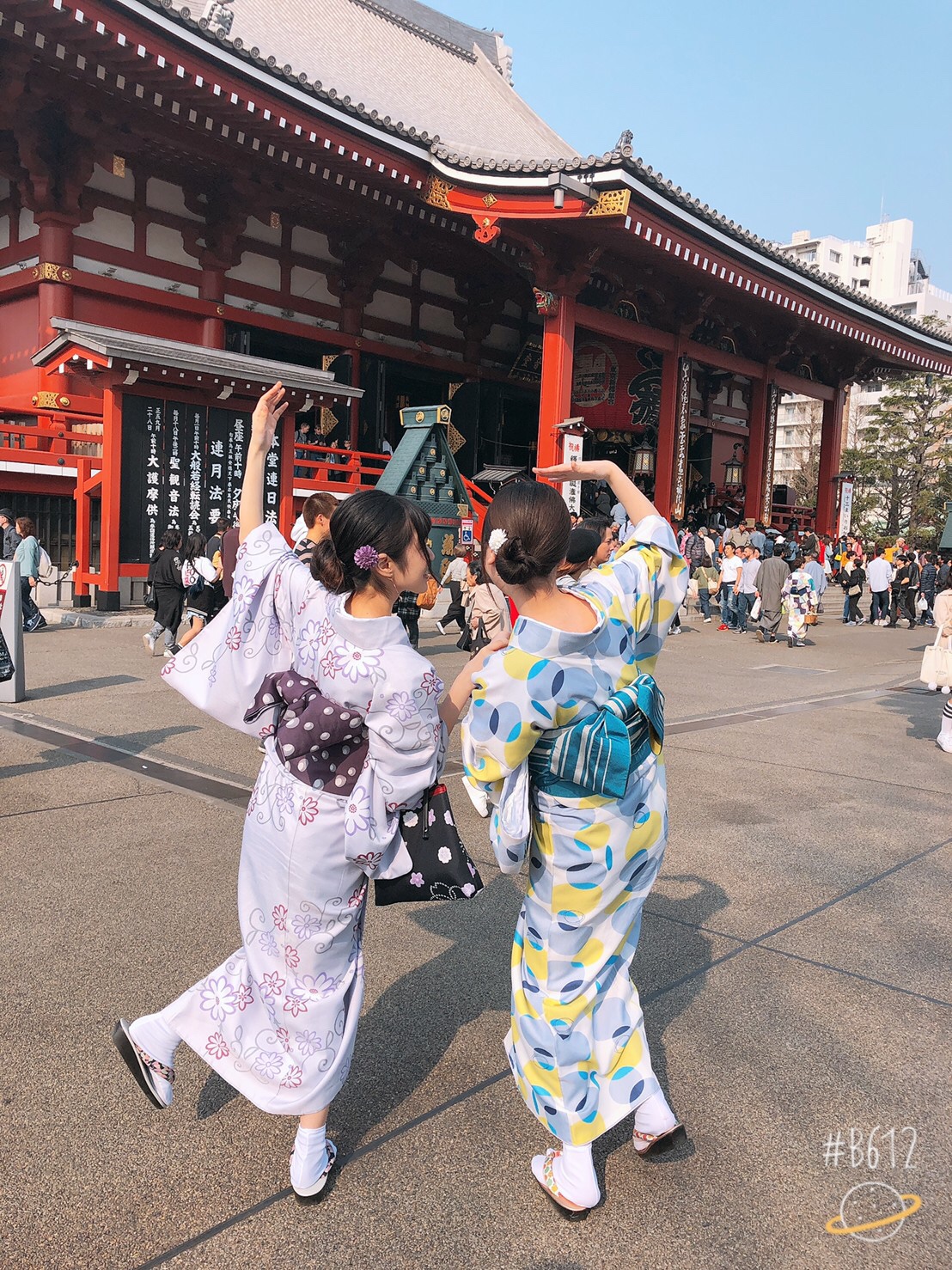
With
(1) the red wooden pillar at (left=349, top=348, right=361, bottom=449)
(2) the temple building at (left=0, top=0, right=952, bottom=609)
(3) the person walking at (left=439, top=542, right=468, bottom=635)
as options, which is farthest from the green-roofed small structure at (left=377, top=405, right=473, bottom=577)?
(1) the red wooden pillar at (left=349, top=348, right=361, bottom=449)

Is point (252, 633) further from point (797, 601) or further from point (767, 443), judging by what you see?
point (767, 443)

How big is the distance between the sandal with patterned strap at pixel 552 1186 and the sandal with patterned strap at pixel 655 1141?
21 centimetres

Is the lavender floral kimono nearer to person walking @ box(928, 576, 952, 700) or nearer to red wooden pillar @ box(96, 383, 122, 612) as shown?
person walking @ box(928, 576, 952, 700)

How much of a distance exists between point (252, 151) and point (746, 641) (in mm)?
9244

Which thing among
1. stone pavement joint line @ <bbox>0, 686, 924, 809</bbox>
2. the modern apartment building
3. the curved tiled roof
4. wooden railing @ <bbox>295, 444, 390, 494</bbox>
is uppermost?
the modern apartment building

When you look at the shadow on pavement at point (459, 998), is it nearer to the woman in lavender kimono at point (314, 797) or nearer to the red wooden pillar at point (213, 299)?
the woman in lavender kimono at point (314, 797)

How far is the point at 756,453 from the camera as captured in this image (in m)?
20.2

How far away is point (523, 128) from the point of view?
62.7ft

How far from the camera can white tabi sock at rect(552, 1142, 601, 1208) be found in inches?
75.2

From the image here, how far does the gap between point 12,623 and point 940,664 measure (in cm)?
630

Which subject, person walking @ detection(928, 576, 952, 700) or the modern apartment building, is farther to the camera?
the modern apartment building

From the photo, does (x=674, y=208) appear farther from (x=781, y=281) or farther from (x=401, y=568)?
(x=401, y=568)

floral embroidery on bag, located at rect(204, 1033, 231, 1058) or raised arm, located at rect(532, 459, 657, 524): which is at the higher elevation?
raised arm, located at rect(532, 459, 657, 524)

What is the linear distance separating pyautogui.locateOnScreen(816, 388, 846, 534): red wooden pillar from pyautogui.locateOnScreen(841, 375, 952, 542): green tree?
1146 cm
